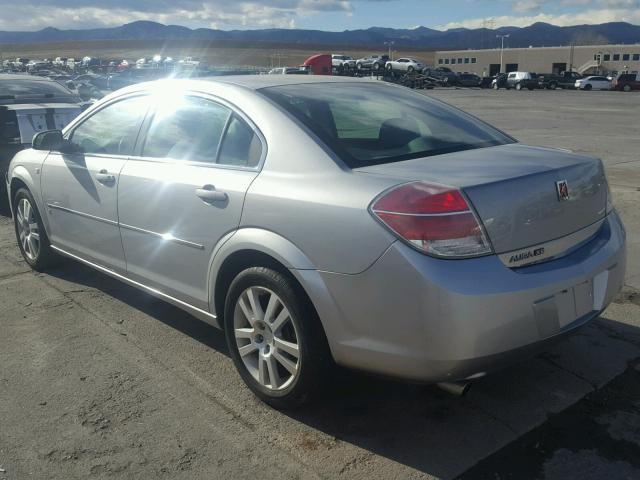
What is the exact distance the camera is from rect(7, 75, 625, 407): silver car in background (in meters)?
2.53

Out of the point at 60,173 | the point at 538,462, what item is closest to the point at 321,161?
the point at 538,462

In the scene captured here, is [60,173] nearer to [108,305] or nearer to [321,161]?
[108,305]

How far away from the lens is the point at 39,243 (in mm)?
5262

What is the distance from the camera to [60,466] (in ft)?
9.05

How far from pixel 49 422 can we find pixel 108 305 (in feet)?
5.33

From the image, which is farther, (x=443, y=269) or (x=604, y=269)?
(x=604, y=269)

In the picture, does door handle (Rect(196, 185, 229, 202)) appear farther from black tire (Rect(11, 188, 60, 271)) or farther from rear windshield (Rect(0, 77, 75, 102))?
rear windshield (Rect(0, 77, 75, 102))

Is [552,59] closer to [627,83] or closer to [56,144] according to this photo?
[627,83]

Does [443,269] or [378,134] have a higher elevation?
[378,134]

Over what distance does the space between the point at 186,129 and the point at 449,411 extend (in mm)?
2156

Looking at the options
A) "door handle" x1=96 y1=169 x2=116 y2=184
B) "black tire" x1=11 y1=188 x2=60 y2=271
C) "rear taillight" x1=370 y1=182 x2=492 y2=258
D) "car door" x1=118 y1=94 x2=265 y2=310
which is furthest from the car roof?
"black tire" x1=11 y1=188 x2=60 y2=271

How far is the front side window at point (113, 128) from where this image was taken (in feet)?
13.4

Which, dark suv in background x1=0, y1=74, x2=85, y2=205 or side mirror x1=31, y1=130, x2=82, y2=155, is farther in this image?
dark suv in background x1=0, y1=74, x2=85, y2=205

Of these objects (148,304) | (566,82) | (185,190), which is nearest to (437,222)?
(185,190)
